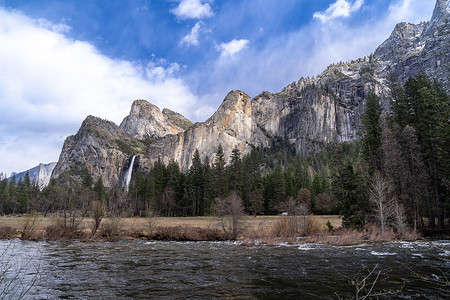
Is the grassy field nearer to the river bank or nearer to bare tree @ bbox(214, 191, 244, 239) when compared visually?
the river bank

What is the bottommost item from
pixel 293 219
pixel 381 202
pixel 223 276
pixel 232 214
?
pixel 223 276

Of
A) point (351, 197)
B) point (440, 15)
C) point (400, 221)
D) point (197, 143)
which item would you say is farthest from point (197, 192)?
point (440, 15)

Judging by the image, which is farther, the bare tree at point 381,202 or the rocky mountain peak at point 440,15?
the rocky mountain peak at point 440,15

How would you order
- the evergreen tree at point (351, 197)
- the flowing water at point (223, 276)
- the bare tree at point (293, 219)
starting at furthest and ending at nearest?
the evergreen tree at point (351, 197) → the bare tree at point (293, 219) → the flowing water at point (223, 276)

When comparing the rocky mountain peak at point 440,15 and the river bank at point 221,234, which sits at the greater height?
the rocky mountain peak at point 440,15

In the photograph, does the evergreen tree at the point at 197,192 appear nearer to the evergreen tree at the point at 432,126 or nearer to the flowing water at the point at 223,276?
the evergreen tree at the point at 432,126

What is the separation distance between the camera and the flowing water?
10.4 meters

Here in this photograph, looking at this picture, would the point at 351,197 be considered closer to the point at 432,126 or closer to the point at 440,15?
the point at 432,126

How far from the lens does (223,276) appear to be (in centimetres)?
1349

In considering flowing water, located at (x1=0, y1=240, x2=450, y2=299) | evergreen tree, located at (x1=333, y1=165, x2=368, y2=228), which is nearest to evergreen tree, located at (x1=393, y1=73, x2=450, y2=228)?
evergreen tree, located at (x1=333, y1=165, x2=368, y2=228)

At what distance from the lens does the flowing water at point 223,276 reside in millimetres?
10359

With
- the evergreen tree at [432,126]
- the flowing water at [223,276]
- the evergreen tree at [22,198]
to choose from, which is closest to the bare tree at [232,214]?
the flowing water at [223,276]

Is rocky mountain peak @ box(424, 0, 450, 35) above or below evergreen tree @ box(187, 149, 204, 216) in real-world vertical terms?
above

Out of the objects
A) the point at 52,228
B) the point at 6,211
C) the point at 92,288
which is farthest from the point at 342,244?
the point at 6,211
